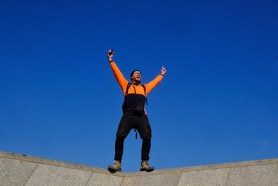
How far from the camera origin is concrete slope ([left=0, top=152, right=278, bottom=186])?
6152mm

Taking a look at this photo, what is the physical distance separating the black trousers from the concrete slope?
474 mm

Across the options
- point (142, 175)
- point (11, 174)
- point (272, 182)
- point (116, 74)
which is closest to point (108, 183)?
point (142, 175)

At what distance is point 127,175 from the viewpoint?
727cm

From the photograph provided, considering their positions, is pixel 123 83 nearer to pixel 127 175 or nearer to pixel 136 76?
pixel 136 76

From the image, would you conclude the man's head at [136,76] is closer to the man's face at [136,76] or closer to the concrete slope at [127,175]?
the man's face at [136,76]

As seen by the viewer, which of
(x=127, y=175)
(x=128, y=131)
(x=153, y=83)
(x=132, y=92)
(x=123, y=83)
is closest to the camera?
(x=127, y=175)

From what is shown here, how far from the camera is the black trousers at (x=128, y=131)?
7555 mm

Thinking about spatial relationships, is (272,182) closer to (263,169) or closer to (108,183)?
(263,169)

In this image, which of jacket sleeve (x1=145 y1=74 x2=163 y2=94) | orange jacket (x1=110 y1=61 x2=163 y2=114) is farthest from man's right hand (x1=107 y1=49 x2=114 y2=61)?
jacket sleeve (x1=145 y1=74 x2=163 y2=94)

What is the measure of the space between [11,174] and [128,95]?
8.91 feet

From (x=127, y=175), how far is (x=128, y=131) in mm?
881

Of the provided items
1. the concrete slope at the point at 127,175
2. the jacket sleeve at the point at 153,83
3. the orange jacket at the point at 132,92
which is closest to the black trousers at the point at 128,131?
the orange jacket at the point at 132,92

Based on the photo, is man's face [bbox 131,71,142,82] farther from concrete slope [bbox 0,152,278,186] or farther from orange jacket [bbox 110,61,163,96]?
concrete slope [bbox 0,152,278,186]

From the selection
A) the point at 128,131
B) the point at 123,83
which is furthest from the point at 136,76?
the point at 128,131
